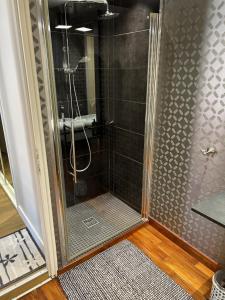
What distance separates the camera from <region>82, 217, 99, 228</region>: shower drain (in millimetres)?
2357

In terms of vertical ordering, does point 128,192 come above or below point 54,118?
below

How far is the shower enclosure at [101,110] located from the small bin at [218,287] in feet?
3.06

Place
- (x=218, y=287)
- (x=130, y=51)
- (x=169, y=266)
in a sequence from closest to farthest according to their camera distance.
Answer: (x=218, y=287), (x=169, y=266), (x=130, y=51)

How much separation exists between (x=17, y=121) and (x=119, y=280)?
151cm

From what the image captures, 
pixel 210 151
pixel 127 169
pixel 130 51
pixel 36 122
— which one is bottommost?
pixel 127 169

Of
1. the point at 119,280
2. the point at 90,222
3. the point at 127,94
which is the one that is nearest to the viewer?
the point at 119,280

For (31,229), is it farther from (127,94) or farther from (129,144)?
(127,94)

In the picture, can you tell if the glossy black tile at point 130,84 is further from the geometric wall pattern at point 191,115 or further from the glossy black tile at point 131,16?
the glossy black tile at point 131,16

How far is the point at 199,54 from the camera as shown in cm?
159

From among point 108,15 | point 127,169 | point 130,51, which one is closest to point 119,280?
point 127,169

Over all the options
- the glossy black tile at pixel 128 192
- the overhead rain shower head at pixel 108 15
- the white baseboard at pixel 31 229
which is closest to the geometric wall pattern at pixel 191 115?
the glossy black tile at pixel 128 192

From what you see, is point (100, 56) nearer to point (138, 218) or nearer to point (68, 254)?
point (138, 218)

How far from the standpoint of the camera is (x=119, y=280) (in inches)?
69.2

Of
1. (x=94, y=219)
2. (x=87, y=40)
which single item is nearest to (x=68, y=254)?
(x=94, y=219)
